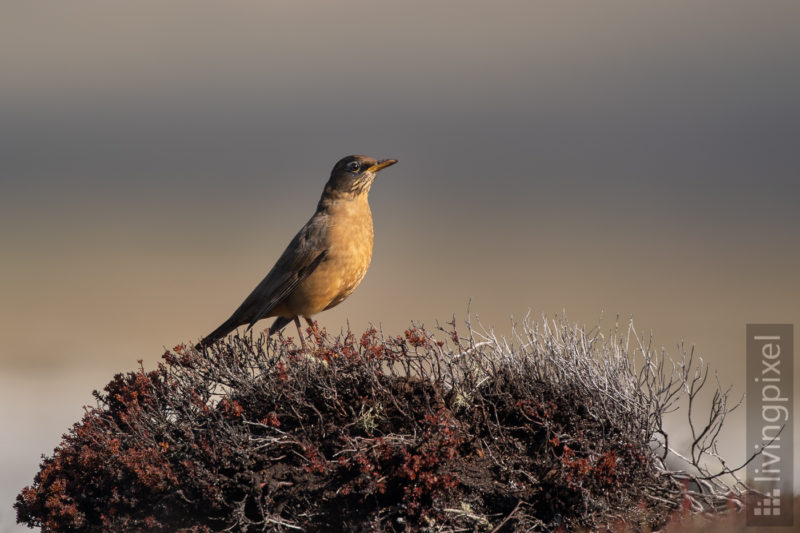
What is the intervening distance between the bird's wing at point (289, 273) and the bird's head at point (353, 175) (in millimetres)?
500

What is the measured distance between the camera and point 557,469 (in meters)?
5.68

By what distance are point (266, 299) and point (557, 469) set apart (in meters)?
3.64

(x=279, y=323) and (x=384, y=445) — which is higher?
(x=279, y=323)

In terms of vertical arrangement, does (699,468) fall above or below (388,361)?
below

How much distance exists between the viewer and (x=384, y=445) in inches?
219

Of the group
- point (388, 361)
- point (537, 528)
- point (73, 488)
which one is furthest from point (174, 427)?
point (537, 528)

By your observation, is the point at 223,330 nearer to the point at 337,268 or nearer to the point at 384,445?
the point at 337,268

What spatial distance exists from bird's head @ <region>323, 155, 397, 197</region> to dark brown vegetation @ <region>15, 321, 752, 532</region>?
2232 millimetres

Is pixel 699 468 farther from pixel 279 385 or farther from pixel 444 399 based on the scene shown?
pixel 279 385

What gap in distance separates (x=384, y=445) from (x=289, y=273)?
303 centimetres

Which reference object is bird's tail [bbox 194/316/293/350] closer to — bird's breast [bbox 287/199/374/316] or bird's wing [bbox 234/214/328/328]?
bird's wing [bbox 234/214/328/328]

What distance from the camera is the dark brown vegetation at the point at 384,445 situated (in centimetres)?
560

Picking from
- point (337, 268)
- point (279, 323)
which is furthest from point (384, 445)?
point (279, 323)

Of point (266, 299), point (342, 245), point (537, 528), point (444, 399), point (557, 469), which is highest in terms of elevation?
point (342, 245)
